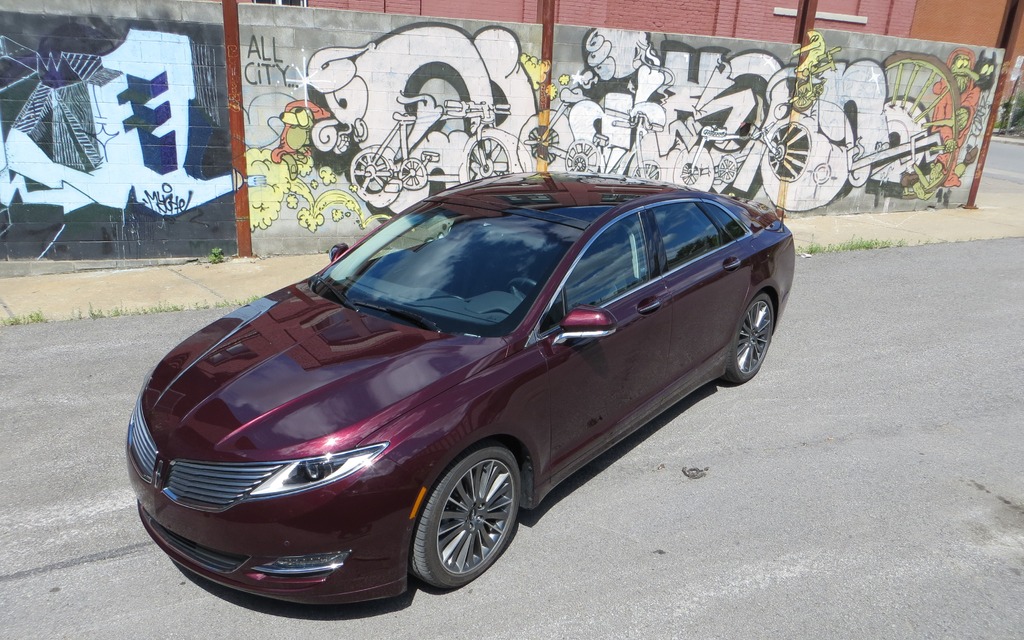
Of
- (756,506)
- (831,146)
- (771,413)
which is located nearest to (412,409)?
(756,506)

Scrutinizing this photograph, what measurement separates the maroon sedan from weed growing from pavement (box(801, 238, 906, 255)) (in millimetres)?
5996

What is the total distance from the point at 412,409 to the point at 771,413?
3.12 metres

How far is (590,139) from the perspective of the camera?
1107 centimetres

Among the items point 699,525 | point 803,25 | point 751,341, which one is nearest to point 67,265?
point 751,341

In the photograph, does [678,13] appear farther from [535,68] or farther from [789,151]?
[535,68]

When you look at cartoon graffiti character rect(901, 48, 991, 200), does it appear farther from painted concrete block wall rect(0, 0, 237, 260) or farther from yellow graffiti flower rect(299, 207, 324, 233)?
painted concrete block wall rect(0, 0, 237, 260)

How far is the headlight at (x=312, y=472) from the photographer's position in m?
3.01

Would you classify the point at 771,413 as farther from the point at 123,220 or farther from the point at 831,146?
the point at 831,146

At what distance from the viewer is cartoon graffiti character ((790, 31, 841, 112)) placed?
1201 cm

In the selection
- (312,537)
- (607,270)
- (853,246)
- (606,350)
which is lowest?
(853,246)

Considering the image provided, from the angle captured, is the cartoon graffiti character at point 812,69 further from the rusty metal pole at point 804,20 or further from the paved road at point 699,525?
the paved road at point 699,525

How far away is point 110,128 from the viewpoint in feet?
28.9

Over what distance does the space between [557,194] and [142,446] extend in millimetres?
2752

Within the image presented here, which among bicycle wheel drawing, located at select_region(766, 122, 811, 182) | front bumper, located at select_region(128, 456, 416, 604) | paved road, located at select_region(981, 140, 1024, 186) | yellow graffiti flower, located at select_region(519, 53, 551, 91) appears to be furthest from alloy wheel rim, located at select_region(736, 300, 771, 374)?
paved road, located at select_region(981, 140, 1024, 186)
